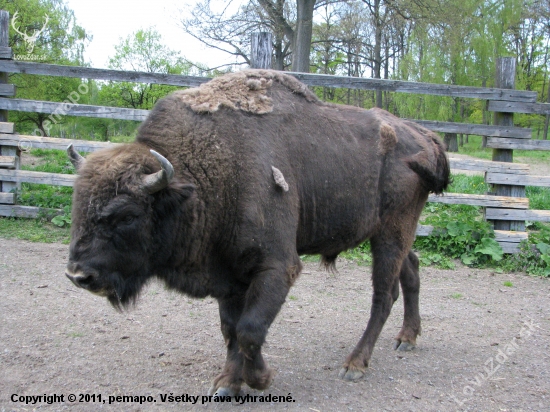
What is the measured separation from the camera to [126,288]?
3.56 meters

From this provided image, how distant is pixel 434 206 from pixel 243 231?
657 centimetres

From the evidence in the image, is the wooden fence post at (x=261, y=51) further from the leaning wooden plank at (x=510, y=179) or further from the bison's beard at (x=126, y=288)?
the bison's beard at (x=126, y=288)

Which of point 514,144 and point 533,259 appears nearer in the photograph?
point 533,259

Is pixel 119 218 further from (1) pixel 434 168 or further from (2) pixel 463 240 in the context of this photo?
(2) pixel 463 240

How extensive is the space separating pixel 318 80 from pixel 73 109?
13.7 ft

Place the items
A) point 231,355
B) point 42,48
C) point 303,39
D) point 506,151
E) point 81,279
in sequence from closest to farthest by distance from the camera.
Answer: point 81,279, point 231,355, point 506,151, point 303,39, point 42,48

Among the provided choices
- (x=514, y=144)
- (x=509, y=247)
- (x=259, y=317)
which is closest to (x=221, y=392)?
(x=259, y=317)

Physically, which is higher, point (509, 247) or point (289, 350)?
point (509, 247)

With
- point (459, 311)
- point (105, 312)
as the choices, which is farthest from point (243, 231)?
point (459, 311)

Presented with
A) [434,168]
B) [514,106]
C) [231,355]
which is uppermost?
[514,106]

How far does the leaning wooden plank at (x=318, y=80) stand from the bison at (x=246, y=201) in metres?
3.53

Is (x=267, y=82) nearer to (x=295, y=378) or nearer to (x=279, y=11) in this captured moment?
(x=295, y=378)

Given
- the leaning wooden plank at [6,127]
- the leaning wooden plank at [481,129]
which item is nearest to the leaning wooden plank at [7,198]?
the leaning wooden plank at [6,127]

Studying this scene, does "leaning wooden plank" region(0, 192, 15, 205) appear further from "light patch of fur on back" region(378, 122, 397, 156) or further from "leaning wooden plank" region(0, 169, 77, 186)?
"light patch of fur on back" region(378, 122, 397, 156)
